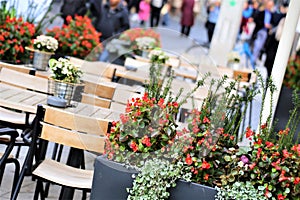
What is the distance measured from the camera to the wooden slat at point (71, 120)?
4.29 m

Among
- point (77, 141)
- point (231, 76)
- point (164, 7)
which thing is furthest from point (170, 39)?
point (77, 141)

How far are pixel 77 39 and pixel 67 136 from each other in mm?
4236

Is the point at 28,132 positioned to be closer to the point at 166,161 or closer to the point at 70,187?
the point at 70,187

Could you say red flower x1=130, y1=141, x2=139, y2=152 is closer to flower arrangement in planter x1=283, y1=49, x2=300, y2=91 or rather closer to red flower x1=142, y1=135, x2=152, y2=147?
red flower x1=142, y1=135, x2=152, y2=147

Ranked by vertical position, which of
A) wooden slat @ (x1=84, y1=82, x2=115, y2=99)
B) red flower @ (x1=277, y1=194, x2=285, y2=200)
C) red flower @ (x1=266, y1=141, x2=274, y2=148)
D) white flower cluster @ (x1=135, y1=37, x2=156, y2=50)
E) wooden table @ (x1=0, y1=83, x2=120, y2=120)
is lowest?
red flower @ (x1=277, y1=194, x2=285, y2=200)

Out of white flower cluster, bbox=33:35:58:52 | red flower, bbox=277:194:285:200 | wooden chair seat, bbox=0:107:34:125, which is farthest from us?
white flower cluster, bbox=33:35:58:52

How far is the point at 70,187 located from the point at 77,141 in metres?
0.29

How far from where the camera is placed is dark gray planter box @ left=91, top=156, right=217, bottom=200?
3547 mm

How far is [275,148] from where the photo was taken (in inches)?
144

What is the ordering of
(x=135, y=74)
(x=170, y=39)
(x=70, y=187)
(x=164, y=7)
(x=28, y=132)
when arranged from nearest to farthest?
(x=70, y=187) → (x=28, y=132) → (x=135, y=74) → (x=170, y=39) → (x=164, y=7)

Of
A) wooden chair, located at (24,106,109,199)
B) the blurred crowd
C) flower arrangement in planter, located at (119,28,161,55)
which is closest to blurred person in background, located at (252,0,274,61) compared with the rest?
the blurred crowd

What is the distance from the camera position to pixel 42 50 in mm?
6531

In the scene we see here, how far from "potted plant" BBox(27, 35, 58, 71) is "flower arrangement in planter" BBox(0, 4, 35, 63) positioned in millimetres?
637

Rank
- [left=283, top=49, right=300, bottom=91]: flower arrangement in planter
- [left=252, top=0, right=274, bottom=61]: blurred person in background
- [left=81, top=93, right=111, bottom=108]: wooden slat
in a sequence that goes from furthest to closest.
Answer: [left=252, top=0, right=274, bottom=61]: blurred person in background
[left=283, top=49, right=300, bottom=91]: flower arrangement in planter
[left=81, top=93, right=111, bottom=108]: wooden slat
